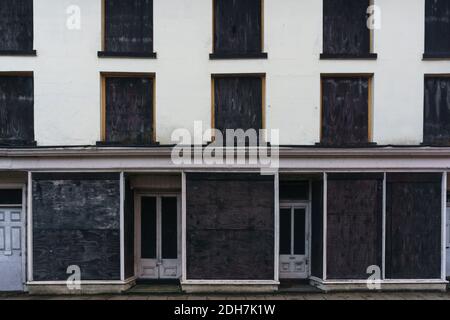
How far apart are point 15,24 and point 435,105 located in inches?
457

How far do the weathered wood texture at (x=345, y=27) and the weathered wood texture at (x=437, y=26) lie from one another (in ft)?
5.45

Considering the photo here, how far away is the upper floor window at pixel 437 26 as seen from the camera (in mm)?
10109

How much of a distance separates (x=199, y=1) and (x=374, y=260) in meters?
8.38

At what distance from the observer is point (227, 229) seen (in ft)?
32.2

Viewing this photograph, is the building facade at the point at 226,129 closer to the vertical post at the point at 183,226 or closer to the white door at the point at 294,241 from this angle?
the vertical post at the point at 183,226

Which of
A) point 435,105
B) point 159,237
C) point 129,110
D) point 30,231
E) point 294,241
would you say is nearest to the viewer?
point 30,231

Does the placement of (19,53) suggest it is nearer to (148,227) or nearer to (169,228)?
(148,227)

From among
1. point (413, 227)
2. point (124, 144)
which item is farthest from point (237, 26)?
point (413, 227)

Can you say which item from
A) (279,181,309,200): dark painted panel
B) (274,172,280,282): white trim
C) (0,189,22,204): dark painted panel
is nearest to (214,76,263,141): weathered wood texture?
(274,172,280,282): white trim

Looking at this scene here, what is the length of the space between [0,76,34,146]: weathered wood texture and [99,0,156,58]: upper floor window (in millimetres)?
2453

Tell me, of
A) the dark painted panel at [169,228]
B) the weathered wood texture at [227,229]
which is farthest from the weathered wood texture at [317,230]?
the dark painted panel at [169,228]

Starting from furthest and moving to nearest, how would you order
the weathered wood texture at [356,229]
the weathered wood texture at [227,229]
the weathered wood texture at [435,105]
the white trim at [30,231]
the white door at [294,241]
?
the white door at [294,241]
the weathered wood texture at [435,105]
the weathered wood texture at [356,229]
the weathered wood texture at [227,229]
the white trim at [30,231]

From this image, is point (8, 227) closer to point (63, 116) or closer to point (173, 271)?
point (63, 116)

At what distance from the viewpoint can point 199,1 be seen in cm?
991
